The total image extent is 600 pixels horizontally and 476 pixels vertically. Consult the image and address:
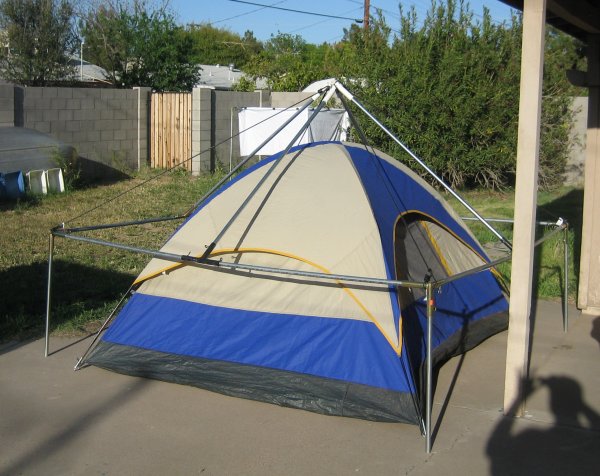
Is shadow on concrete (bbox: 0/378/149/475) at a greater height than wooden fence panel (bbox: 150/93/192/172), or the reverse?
wooden fence panel (bbox: 150/93/192/172)

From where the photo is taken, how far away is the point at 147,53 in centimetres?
2453

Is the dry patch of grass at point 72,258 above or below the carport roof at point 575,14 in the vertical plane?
below

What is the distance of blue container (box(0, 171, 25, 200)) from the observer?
1332 cm

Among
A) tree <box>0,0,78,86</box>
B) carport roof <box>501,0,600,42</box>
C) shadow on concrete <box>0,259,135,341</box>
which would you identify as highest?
tree <box>0,0,78,86</box>

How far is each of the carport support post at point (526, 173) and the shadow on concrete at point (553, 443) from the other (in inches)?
16.8

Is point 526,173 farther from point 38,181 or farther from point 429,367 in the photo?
point 38,181

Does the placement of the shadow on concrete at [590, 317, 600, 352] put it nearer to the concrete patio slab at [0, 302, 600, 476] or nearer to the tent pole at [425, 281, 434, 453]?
the concrete patio slab at [0, 302, 600, 476]

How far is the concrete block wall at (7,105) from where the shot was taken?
47.2ft

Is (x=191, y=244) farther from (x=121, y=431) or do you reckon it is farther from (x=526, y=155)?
(x=526, y=155)

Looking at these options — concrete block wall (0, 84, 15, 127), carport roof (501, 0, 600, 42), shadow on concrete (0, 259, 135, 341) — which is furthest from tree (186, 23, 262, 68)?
carport roof (501, 0, 600, 42)

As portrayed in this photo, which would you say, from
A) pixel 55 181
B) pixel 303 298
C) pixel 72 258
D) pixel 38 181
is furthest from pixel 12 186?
pixel 303 298

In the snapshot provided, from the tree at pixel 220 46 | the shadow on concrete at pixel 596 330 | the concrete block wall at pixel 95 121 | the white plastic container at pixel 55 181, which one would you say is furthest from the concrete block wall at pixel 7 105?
the tree at pixel 220 46

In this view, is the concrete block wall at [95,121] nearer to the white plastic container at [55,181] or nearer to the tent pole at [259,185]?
the white plastic container at [55,181]

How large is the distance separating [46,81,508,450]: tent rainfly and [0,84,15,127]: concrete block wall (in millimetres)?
9504
